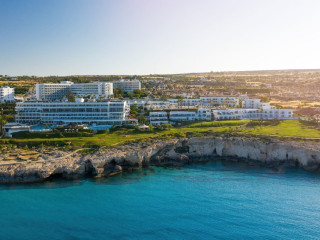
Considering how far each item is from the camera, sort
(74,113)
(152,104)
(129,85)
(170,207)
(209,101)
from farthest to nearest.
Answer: (129,85) → (209,101) → (152,104) → (74,113) → (170,207)

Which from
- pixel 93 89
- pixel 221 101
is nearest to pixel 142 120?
pixel 221 101

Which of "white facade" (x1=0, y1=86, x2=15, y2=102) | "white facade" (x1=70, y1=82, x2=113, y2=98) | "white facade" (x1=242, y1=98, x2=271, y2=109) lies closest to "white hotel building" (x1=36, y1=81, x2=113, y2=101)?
"white facade" (x1=70, y1=82, x2=113, y2=98)

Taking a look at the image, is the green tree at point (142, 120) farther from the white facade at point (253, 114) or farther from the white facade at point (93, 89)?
the white facade at point (93, 89)

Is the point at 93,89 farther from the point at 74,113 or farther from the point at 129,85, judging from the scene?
the point at 74,113

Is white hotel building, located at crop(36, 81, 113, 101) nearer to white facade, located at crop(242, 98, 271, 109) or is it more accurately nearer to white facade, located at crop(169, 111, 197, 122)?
white facade, located at crop(169, 111, 197, 122)

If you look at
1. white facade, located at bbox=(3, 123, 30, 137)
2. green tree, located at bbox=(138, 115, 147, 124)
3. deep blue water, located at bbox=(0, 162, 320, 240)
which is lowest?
deep blue water, located at bbox=(0, 162, 320, 240)
